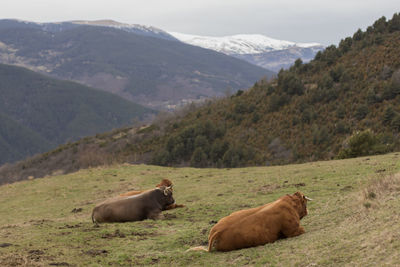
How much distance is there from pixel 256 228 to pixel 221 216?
4685mm

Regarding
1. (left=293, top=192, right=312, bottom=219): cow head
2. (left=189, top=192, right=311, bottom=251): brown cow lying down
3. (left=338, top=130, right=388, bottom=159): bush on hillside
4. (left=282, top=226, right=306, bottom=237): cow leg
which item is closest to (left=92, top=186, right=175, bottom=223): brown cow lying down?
(left=189, top=192, right=311, bottom=251): brown cow lying down

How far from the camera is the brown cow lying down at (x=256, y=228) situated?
744 cm

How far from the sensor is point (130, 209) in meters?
12.7

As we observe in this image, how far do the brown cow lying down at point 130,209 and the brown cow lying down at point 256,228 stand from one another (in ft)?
17.1

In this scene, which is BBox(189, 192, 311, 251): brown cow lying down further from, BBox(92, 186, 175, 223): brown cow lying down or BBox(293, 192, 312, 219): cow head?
BBox(92, 186, 175, 223): brown cow lying down

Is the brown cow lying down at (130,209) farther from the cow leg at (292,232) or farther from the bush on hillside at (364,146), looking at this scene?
the bush on hillside at (364,146)

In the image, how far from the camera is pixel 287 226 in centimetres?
766

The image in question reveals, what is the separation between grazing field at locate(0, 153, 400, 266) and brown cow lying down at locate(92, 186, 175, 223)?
0.51m

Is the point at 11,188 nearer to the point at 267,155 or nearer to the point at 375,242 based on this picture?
the point at 375,242

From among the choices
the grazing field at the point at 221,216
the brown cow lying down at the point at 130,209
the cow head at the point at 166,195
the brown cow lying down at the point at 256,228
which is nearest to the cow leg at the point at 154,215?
the brown cow lying down at the point at 130,209

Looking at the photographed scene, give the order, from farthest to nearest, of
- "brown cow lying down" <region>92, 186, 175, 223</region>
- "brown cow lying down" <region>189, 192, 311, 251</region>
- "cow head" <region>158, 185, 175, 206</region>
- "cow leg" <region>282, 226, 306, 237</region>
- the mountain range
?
1. the mountain range
2. "cow head" <region>158, 185, 175, 206</region>
3. "brown cow lying down" <region>92, 186, 175, 223</region>
4. "cow leg" <region>282, 226, 306, 237</region>
5. "brown cow lying down" <region>189, 192, 311, 251</region>

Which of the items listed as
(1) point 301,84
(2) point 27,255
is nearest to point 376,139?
(2) point 27,255

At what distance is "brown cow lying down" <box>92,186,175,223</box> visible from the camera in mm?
12672

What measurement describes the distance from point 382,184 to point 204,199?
27.0 feet
